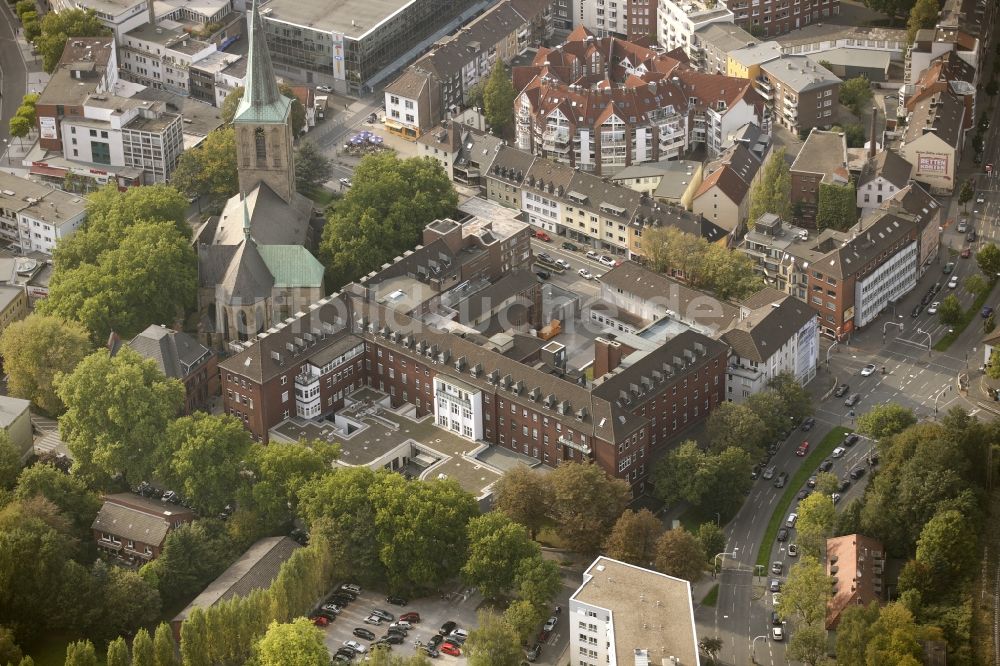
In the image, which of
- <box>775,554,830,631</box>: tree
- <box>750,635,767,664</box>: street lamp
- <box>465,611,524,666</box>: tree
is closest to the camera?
<box>465,611,524,666</box>: tree

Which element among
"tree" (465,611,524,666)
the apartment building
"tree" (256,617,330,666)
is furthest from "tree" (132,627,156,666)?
the apartment building

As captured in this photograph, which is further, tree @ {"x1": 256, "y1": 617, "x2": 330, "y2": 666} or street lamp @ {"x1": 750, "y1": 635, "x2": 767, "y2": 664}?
street lamp @ {"x1": 750, "y1": 635, "x2": 767, "y2": 664}

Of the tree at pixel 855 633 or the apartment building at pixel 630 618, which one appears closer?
the apartment building at pixel 630 618

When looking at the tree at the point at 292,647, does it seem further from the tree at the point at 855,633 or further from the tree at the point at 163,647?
the tree at the point at 855,633

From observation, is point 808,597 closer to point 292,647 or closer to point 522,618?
point 522,618

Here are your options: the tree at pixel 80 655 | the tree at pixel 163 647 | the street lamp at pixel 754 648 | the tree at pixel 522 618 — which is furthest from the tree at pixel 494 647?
the tree at pixel 80 655

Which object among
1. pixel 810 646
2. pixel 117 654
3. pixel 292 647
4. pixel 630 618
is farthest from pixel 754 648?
pixel 117 654

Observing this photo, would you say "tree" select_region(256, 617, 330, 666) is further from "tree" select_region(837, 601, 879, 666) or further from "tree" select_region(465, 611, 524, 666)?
"tree" select_region(837, 601, 879, 666)
